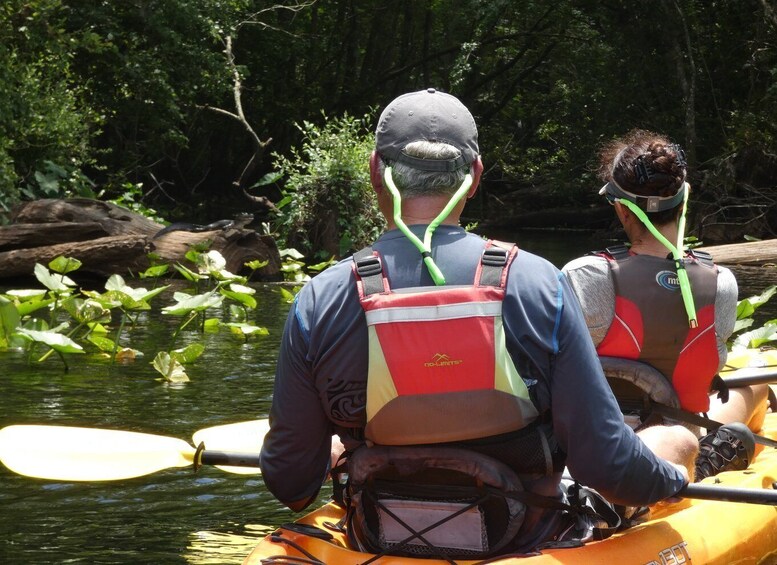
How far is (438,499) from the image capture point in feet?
7.20

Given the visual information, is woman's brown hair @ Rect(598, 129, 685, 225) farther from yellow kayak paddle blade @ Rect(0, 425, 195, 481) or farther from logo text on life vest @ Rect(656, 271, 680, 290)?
yellow kayak paddle blade @ Rect(0, 425, 195, 481)

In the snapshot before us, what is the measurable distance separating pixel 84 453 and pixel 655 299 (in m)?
1.53

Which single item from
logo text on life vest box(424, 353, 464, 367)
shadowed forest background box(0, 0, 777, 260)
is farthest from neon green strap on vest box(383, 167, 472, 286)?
shadowed forest background box(0, 0, 777, 260)

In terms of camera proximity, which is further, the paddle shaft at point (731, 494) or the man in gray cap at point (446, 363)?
the paddle shaft at point (731, 494)

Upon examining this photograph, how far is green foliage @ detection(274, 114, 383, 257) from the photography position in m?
12.2

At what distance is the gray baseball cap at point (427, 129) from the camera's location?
2172 mm

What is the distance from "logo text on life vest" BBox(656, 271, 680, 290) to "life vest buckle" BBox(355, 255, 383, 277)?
3.81 ft

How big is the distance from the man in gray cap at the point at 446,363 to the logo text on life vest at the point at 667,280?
86 cm

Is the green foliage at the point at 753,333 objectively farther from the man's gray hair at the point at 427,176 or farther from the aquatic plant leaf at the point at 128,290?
the man's gray hair at the point at 427,176

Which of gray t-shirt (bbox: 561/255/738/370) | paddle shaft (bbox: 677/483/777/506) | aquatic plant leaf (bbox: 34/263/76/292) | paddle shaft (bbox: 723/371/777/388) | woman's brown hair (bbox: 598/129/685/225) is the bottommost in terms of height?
paddle shaft (bbox: 723/371/777/388)

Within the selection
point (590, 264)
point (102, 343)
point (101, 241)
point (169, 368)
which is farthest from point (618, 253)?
point (101, 241)

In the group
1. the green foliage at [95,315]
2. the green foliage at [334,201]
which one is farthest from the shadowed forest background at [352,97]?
the green foliage at [95,315]

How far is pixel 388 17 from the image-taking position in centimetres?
2428

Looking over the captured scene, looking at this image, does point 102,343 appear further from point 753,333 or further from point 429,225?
point 429,225
